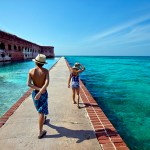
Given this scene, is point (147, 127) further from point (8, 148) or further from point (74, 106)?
point (8, 148)

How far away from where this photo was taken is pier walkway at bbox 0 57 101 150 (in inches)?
126

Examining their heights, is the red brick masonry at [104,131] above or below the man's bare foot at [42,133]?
above

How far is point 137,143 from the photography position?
448 centimetres

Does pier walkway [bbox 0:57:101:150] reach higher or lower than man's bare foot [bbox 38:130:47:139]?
lower

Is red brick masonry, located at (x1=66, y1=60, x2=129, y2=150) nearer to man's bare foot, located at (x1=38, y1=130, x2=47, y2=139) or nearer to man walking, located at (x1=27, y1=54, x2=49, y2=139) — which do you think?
man's bare foot, located at (x1=38, y1=130, x2=47, y2=139)

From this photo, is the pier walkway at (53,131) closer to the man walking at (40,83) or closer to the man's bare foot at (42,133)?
the man's bare foot at (42,133)

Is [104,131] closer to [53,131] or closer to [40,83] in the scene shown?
[53,131]

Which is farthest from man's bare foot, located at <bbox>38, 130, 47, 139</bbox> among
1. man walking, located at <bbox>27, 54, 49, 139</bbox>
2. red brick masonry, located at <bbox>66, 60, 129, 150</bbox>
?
red brick masonry, located at <bbox>66, 60, 129, 150</bbox>

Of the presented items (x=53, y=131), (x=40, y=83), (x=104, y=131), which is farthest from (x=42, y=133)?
(x=104, y=131)

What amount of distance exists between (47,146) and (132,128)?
3173mm

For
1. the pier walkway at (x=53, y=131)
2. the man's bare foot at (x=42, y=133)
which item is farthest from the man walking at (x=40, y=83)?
the pier walkway at (x=53, y=131)

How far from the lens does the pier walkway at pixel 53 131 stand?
320 cm

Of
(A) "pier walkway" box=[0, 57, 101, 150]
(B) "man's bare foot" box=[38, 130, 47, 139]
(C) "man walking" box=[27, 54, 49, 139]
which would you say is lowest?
(A) "pier walkway" box=[0, 57, 101, 150]

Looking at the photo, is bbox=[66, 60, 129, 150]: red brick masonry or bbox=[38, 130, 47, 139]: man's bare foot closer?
bbox=[66, 60, 129, 150]: red brick masonry
